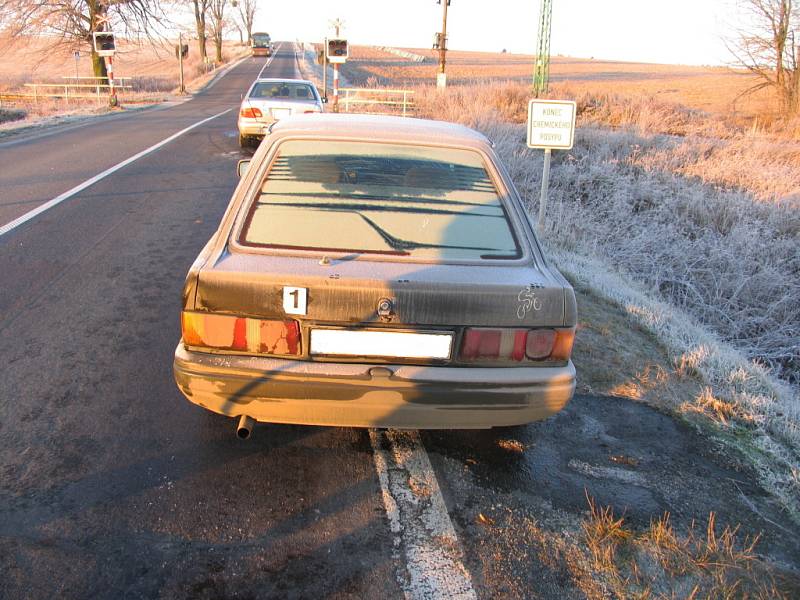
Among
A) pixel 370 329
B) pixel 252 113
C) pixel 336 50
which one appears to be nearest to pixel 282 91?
pixel 252 113

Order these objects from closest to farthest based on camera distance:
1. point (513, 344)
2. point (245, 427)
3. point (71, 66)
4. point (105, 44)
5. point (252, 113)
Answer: point (513, 344) < point (245, 427) < point (252, 113) < point (105, 44) < point (71, 66)

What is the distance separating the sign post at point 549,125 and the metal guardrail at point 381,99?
17666 mm

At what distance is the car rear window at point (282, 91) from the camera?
14.1m

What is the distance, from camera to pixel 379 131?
11.7 feet

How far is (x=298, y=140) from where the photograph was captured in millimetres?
3484

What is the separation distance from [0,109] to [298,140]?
82.2 ft

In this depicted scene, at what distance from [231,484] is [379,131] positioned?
1965 millimetres

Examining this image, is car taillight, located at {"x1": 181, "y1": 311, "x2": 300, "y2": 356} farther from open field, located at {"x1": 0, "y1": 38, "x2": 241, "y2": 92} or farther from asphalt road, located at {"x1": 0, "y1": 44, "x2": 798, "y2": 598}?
open field, located at {"x1": 0, "y1": 38, "x2": 241, "y2": 92}

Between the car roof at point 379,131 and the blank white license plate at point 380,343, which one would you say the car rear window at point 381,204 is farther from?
the blank white license plate at point 380,343

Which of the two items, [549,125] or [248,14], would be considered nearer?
[549,125]

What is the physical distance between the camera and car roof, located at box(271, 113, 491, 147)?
11.5 ft

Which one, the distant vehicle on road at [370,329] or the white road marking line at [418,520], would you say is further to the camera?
the distant vehicle on road at [370,329]

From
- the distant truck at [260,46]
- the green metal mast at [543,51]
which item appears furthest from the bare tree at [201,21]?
the green metal mast at [543,51]

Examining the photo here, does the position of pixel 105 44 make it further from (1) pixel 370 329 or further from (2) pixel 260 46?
(2) pixel 260 46
